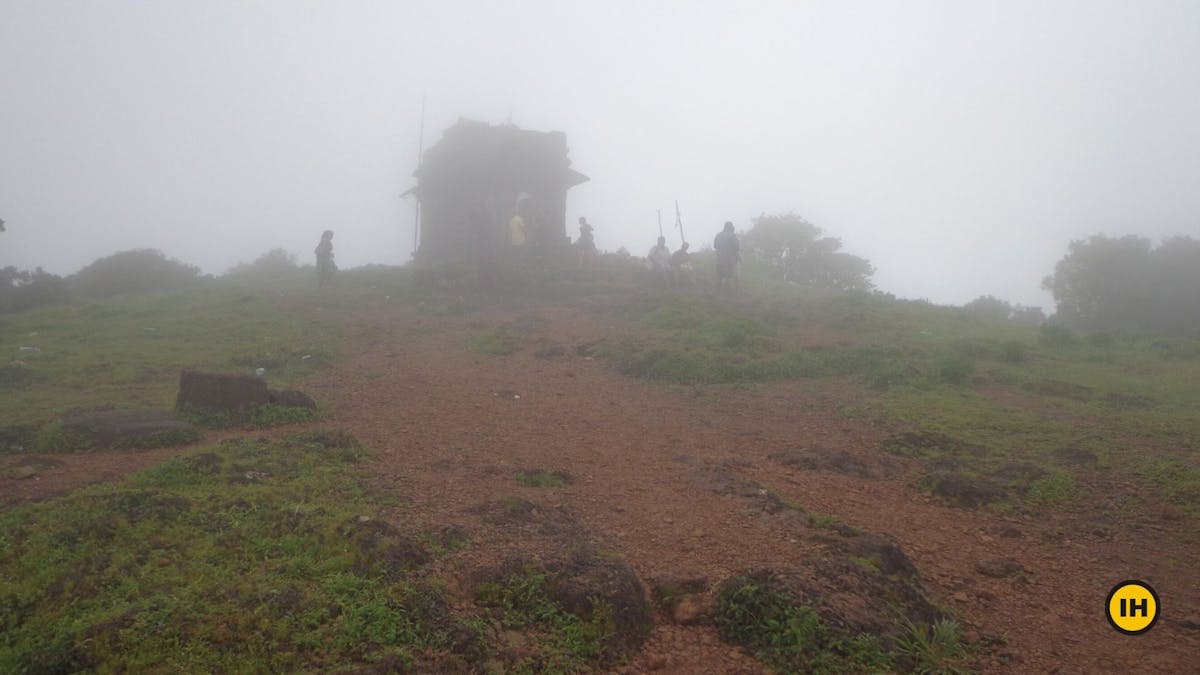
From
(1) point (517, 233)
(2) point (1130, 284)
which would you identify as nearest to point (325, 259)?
(1) point (517, 233)

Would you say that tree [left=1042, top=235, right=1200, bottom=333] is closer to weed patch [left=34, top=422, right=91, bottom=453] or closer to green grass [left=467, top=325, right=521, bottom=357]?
green grass [left=467, top=325, right=521, bottom=357]

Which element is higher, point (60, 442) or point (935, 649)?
point (60, 442)

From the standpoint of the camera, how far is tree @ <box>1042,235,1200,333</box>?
24016 millimetres

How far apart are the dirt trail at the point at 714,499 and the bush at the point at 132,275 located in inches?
806

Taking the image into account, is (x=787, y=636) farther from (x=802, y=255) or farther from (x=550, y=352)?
(x=802, y=255)

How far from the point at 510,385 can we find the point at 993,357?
8.60 m

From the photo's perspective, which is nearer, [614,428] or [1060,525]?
[1060,525]

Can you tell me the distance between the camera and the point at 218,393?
8.83 metres

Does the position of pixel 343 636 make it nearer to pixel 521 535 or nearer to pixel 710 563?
pixel 521 535

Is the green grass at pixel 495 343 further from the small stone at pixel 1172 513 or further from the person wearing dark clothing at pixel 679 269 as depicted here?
the small stone at pixel 1172 513

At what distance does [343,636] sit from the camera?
402cm

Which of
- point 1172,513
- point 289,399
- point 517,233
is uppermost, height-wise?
point 517,233

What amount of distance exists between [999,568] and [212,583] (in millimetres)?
5374

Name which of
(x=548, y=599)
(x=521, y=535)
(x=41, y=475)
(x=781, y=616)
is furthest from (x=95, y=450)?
(x=781, y=616)
